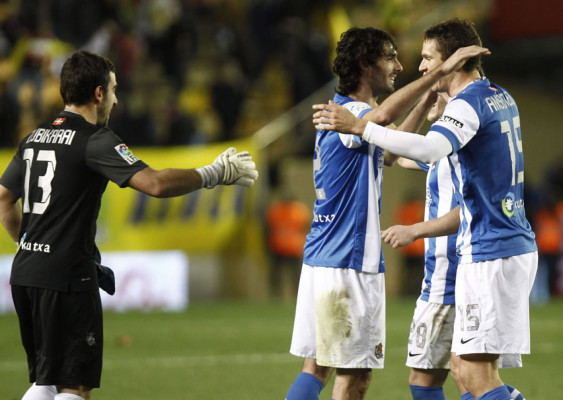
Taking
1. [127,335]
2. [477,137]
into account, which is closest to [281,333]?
[127,335]

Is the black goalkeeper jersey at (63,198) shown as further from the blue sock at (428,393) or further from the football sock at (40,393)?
the blue sock at (428,393)

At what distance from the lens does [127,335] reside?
1193cm

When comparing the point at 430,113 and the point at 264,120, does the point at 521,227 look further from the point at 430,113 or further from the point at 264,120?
the point at 264,120

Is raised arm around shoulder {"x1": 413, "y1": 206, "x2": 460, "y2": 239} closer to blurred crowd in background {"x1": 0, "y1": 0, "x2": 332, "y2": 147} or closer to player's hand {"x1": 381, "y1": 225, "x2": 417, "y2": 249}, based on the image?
player's hand {"x1": 381, "y1": 225, "x2": 417, "y2": 249}

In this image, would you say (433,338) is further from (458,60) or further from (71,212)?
(71,212)

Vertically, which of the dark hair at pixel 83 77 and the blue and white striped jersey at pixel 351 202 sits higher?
the dark hair at pixel 83 77

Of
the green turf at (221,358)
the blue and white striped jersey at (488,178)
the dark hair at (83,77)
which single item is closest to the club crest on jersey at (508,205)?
the blue and white striped jersey at (488,178)

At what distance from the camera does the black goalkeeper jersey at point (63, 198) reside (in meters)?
4.79

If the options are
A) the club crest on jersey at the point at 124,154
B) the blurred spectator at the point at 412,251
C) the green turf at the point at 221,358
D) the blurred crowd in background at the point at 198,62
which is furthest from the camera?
the blurred crowd in background at the point at 198,62

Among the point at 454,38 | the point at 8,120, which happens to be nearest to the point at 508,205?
the point at 454,38

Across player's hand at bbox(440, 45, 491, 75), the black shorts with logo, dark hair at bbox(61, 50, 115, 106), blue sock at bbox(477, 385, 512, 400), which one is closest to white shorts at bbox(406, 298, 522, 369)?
blue sock at bbox(477, 385, 512, 400)

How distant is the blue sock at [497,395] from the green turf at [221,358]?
2879mm

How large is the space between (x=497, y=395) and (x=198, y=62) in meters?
14.6

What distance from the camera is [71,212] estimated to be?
15.9ft
